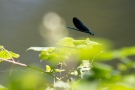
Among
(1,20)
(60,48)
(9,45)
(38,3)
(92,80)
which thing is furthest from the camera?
(38,3)

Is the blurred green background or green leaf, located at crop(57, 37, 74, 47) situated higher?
the blurred green background

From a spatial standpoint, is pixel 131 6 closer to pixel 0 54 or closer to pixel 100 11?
pixel 100 11

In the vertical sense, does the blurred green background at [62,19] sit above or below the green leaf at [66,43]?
above

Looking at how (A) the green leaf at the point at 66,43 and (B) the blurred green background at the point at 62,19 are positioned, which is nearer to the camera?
(A) the green leaf at the point at 66,43

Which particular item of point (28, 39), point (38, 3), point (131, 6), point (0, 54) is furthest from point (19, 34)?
point (0, 54)

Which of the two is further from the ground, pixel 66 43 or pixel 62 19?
pixel 62 19

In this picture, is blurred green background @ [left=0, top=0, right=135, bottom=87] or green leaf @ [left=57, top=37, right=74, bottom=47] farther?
blurred green background @ [left=0, top=0, right=135, bottom=87]

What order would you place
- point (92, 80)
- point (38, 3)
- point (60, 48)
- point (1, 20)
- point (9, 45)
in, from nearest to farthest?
point (92, 80) < point (60, 48) < point (9, 45) < point (1, 20) < point (38, 3)

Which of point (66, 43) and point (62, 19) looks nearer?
point (66, 43)
